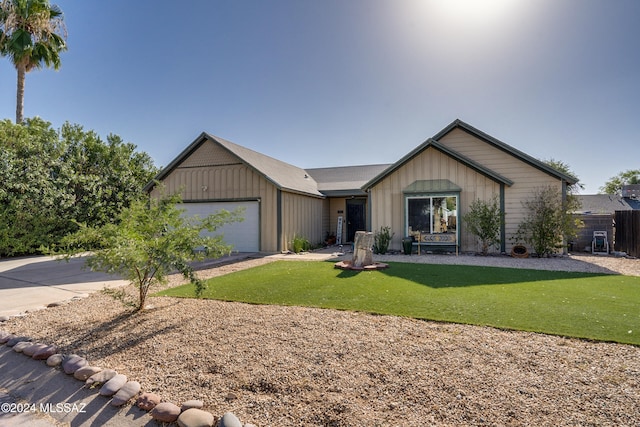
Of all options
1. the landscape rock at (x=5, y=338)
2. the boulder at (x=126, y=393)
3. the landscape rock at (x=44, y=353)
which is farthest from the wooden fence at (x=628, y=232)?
the landscape rock at (x=5, y=338)

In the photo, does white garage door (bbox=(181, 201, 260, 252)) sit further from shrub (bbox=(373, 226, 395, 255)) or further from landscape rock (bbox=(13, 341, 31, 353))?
landscape rock (bbox=(13, 341, 31, 353))

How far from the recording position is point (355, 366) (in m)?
3.25

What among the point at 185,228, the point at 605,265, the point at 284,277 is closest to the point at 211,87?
the point at 284,277

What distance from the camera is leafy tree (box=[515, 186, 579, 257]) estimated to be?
11438 millimetres

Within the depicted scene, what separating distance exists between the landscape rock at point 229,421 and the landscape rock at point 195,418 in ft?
0.38

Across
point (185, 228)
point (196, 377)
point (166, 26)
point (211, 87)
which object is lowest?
point (196, 377)

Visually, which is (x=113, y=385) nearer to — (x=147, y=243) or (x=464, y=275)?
(x=147, y=243)

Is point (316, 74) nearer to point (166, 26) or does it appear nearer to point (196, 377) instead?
point (166, 26)

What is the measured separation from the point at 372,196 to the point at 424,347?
10422mm

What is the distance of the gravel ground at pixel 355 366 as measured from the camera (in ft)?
8.20

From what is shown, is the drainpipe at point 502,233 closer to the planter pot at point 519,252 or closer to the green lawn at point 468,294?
the planter pot at point 519,252

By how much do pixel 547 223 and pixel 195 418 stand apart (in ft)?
42.0

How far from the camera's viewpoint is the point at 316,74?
13.2m

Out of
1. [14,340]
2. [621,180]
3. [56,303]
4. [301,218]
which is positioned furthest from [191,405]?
[621,180]
